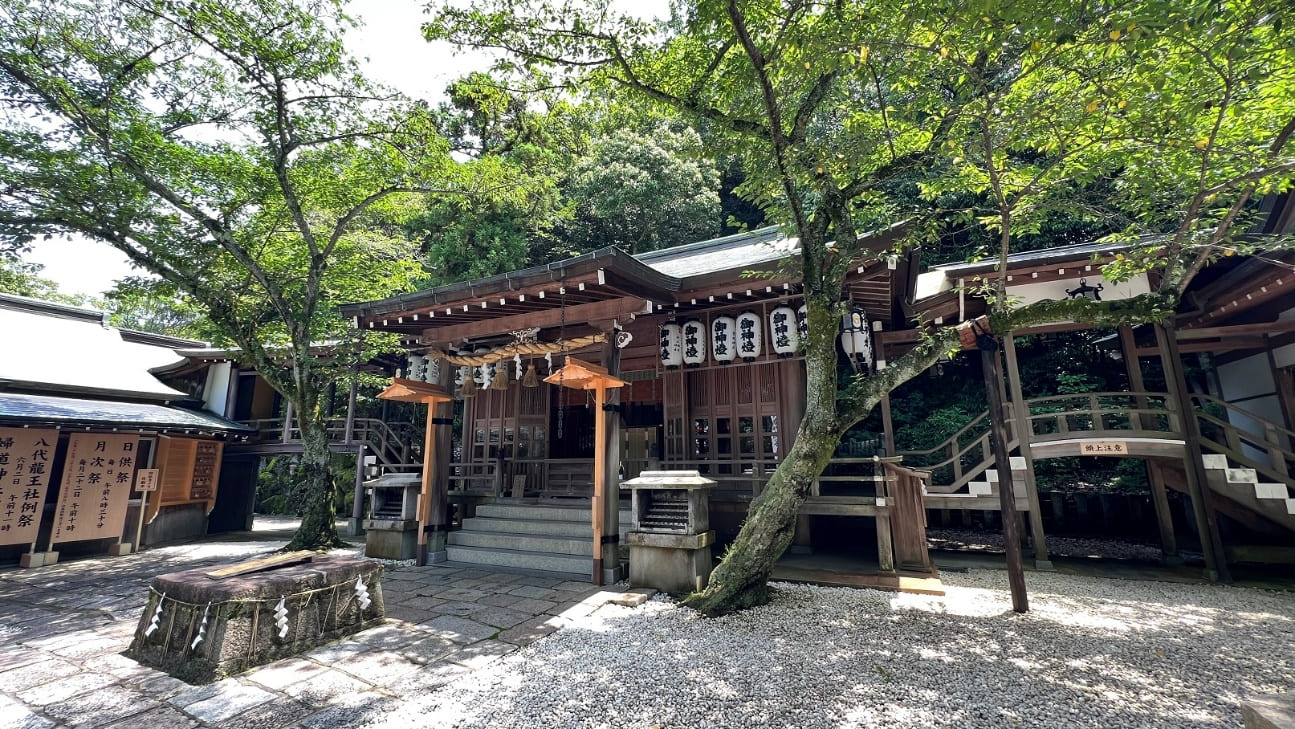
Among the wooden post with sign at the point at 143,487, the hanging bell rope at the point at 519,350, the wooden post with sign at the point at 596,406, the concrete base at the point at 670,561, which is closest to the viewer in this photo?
the concrete base at the point at 670,561

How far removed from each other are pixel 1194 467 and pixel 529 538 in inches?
406

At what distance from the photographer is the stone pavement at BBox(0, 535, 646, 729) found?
341 centimetres

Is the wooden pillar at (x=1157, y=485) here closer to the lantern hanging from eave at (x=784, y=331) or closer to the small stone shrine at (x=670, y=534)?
the lantern hanging from eave at (x=784, y=331)

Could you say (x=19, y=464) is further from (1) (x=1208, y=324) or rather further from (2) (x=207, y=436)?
(1) (x=1208, y=324)

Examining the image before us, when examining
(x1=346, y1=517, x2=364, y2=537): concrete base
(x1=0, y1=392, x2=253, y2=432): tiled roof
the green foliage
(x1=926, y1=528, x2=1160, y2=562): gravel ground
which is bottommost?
(x1=926, y1=528, x2=1160, y2=562): gravel ground

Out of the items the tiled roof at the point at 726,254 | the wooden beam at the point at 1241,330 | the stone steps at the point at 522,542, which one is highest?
the tiled roof at the point at 726,254

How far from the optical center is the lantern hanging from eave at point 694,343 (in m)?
8.38

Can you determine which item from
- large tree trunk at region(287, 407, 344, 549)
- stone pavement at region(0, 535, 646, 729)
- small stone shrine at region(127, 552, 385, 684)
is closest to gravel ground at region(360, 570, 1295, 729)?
stone pavement at region(0, 535, 646, 729)

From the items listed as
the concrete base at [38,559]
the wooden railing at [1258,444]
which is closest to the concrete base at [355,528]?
the concrete base at [38,559]

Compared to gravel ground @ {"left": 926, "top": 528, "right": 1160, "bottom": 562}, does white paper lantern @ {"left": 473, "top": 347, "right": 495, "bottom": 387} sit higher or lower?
higher

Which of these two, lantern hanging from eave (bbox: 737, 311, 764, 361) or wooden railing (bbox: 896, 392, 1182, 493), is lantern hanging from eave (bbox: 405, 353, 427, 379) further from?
wooden railing (bbox: 896, 392, 1182, 493)

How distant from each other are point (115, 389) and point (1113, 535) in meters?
22.9

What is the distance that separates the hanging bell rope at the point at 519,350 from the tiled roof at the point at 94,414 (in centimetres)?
680

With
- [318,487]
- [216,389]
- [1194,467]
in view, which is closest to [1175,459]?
[1194,467]
